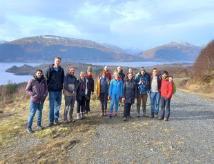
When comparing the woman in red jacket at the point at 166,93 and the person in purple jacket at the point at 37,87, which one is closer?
the person in purple jacket at the point at 37,87

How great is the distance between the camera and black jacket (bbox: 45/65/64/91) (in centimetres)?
1506

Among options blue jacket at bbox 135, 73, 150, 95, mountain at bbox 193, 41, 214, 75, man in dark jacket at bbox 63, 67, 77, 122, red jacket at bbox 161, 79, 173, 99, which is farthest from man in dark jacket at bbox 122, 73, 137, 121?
mountain at bbox 193, 41, 214, 75

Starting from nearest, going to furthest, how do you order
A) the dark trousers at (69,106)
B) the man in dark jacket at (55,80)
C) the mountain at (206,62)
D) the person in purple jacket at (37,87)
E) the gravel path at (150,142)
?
the gravel path at (150,142), the person in purple jacket at (37,87), the man in dark jacket at (55,80), the dark trousers at (69,106), the mountain at (206,62)

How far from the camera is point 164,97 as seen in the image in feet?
53.3

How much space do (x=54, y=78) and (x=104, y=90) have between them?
94.5 inches

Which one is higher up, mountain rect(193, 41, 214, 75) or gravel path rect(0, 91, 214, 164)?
mountain rect(193, 41, 214, 75)

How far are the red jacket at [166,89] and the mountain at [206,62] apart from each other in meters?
32.8

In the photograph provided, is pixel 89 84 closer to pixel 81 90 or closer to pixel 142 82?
pixel 81 90

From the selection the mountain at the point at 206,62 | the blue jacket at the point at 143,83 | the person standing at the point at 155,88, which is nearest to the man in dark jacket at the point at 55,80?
the blue jacket at the point at 143,83

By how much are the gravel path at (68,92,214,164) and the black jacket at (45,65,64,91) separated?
1968 millimetres

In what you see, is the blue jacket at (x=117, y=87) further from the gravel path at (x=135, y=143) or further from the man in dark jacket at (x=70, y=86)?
the man in dark jacket at (x=70, y=86)

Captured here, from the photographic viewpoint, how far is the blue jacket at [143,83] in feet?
54.5

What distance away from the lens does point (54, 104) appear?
51.5 feet

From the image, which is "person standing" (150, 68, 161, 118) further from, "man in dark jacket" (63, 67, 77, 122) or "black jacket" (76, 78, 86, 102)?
"man in dark jacket" (63, 67, 77, 122)
